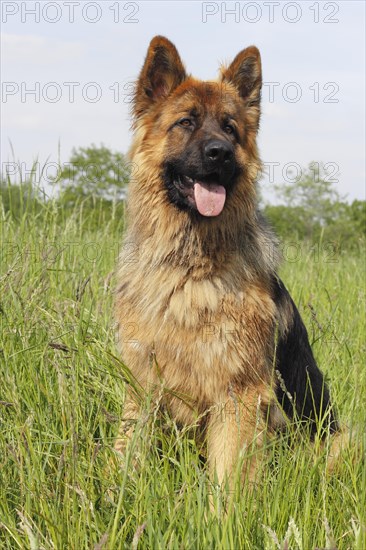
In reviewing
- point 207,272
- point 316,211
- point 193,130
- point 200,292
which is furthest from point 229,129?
point 316,211

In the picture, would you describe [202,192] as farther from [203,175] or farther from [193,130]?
[193,130]

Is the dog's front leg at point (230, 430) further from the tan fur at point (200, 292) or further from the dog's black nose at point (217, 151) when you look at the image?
the dog's black nose at point (217, 151)

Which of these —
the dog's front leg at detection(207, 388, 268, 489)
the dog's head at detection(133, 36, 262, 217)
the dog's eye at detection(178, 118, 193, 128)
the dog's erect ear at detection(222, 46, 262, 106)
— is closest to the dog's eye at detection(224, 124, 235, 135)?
the dog's head at detection(133, 36, 262, 217)

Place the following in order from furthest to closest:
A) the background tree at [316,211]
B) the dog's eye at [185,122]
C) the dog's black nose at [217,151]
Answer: the background tree at [316,211] → the dog's eye at [185,122] → the dog's black nose at [217,151]

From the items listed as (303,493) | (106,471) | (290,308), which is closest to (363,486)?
(303,493)

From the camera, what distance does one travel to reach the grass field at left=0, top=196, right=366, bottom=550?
2125 mm

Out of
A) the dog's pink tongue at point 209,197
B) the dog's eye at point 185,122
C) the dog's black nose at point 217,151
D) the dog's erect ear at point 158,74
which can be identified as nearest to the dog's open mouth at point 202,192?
the dog's pink tongue at point 209,197

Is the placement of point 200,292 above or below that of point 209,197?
below

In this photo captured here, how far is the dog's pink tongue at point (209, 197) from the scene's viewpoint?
11.7ft

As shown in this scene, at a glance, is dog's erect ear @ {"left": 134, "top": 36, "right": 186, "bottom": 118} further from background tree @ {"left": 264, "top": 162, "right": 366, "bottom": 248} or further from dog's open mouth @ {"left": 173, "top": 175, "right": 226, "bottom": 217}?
background tree @ {"left": 264, "top": 162, "right": 366, "bottom": 248}

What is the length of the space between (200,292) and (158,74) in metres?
1.34

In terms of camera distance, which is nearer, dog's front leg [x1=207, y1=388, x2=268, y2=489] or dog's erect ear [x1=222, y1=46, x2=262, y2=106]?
dog's front leg [x1=207, y1=388, x2=268, y2=489]

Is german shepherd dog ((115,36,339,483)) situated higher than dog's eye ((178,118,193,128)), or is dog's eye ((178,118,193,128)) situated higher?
dog's eye ((178,118,193,128))

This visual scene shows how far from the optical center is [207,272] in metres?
3.49
